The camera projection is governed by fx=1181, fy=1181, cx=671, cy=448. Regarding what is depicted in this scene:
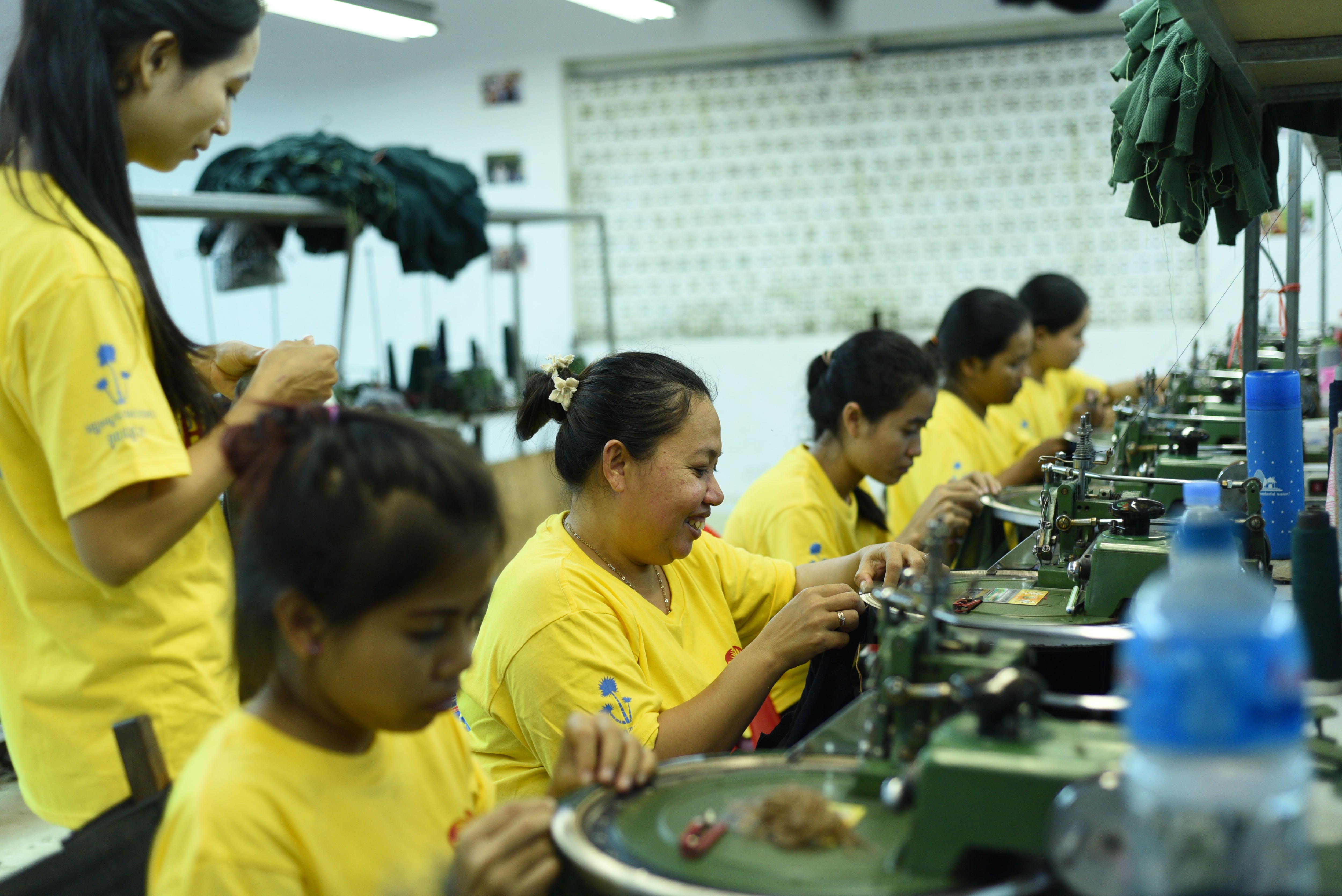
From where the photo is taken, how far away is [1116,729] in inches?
39.2

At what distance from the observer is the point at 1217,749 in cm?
72

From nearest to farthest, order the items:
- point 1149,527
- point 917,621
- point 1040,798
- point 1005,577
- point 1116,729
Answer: point 1040,798, point 1116,729, point 917,621, point 1149,527, point 1005,577

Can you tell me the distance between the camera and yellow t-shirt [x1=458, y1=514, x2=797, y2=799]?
165 cm

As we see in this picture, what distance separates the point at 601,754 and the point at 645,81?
6516 mm

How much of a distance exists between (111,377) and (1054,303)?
459 cm

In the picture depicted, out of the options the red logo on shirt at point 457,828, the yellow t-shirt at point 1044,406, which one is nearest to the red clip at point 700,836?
the red logo on shirt at point 457,828

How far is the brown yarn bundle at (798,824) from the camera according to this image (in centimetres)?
96

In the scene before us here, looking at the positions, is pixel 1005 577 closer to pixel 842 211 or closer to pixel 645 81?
pixel 842 211

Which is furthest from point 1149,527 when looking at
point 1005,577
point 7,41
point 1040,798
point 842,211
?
point 842,211

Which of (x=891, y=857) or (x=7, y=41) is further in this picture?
(x=7, y=41)

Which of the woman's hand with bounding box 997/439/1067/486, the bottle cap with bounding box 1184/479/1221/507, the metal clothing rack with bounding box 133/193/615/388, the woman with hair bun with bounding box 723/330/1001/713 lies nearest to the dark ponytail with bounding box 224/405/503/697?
the bottle cap with bounding box 1184/479/1221/507

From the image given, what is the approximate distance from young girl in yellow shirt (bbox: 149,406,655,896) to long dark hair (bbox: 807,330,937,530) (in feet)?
6.41

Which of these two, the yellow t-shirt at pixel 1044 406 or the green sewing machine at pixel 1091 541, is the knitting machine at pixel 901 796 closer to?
the green sewing machine at pixel 1091 541

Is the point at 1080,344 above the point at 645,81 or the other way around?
the other way around
